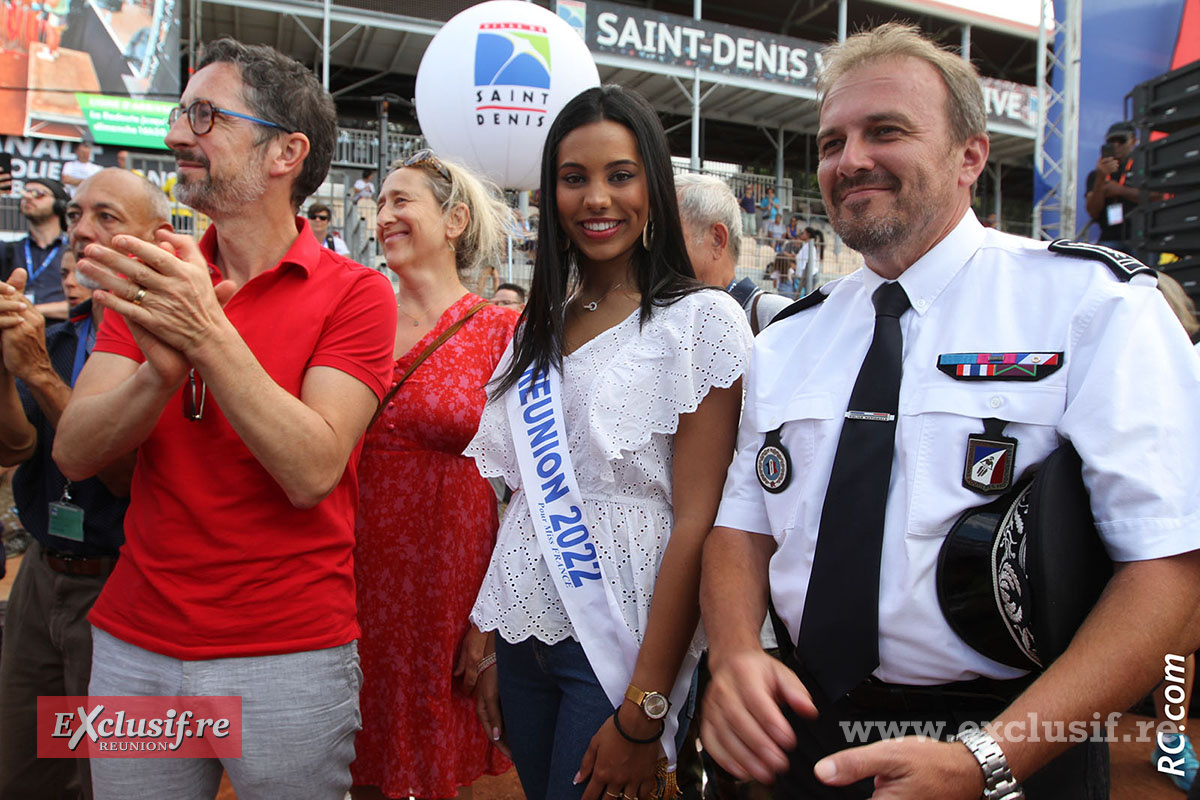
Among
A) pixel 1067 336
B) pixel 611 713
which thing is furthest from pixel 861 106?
pixel 611 713

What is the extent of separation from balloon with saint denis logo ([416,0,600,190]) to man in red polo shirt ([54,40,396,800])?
16.0ft

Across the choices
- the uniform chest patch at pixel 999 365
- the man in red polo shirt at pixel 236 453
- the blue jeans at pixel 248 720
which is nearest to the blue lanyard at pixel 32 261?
the man in red polo shirt at pixel 236 453

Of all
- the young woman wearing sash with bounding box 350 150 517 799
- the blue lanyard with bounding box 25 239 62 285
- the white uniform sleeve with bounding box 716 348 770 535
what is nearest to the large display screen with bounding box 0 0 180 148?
the blue lanyard with bounding box 25 239 62 285

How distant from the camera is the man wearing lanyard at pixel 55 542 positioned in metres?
2.16

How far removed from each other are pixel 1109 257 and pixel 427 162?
7.08ft

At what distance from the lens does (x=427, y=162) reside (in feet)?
9.00

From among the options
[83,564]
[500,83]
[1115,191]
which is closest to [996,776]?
[83,564]

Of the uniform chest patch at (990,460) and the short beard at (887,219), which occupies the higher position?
the short beard at (887,219)

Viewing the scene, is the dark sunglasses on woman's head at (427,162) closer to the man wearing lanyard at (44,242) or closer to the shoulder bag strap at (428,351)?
the shoulder bag strap at (428,351)

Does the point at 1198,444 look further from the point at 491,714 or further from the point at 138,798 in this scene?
the point at 138,798

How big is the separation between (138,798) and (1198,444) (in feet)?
6.21

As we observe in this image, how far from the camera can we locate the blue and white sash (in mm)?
1512

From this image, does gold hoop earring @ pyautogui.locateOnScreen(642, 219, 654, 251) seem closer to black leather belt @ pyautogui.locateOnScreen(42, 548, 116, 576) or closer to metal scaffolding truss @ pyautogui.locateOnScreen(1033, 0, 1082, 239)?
black leather belt @ pyautogui.locateOnScreen(42, 548, 116, 576)

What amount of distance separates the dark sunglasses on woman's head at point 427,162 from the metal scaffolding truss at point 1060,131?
7.36 meters
